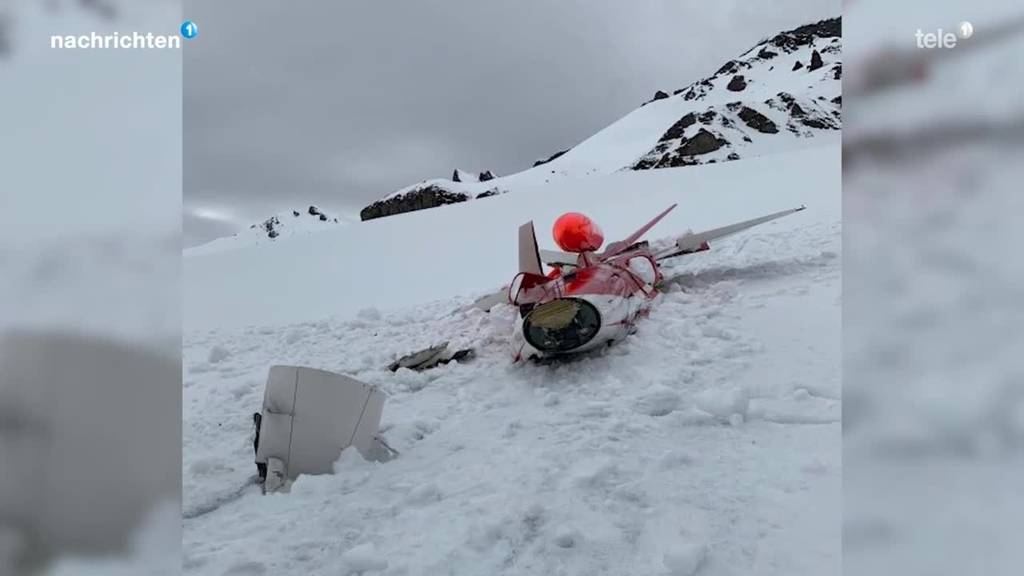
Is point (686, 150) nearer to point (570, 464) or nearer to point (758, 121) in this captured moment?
point (758, 121)

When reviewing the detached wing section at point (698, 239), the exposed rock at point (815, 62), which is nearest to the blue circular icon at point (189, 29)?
the detached wing section at point (698, 239)

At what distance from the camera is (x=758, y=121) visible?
12.3 m

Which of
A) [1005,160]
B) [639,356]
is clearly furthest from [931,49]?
[639,356]

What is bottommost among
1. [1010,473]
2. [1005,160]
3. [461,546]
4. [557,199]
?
[461,546]

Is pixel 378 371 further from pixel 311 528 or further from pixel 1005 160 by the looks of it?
pixel 1005 160

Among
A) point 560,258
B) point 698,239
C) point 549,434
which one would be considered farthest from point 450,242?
point 549,434

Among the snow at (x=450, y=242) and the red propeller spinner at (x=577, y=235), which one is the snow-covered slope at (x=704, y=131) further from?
the red propeller spinner at (x=577, y=235)

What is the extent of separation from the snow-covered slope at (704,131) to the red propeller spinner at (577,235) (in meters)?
4.77

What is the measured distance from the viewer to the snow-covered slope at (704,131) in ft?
28.5

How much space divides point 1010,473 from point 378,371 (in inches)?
46.6

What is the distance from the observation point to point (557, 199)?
14.4 feet

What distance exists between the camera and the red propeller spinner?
62.4 inches

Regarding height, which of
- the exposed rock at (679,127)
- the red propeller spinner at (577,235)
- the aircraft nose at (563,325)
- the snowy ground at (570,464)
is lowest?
the snowy ground at (570,464)

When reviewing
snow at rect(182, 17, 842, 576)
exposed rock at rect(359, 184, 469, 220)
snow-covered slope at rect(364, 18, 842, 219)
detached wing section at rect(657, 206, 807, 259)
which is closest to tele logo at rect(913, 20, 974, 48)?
snow at rect(182, 17, 842, 576)
